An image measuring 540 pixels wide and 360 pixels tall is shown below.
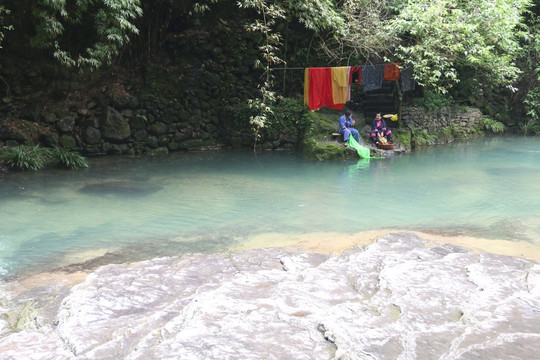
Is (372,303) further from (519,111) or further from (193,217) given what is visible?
(519,111)

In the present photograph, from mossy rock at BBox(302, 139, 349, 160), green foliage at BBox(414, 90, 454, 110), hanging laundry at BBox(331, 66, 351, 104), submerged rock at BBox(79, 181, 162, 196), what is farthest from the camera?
green foliage at BBox(414, 90, 454, 110)

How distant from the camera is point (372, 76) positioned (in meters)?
13.7

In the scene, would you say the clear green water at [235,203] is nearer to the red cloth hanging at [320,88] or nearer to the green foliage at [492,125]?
the red cloth hanging at [320,88]

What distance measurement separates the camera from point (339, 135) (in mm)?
12812

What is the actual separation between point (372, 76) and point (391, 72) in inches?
23.7

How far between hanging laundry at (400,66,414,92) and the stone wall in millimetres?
961

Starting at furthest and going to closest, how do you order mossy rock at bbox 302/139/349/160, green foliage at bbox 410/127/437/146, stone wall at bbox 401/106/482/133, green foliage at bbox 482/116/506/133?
green foliage at bbox 482/116/506/133 < stone wall at bbox 401/106/482/133 < green foliage at bbox 410/127/437/146 < mossy rock at bbox 302/139/349/160

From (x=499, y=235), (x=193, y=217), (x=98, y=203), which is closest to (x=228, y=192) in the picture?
(x=193, y=217)

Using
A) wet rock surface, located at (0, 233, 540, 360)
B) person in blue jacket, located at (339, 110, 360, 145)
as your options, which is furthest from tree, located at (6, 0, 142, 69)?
wet rock surface, located at (0, 233, 540, 360)

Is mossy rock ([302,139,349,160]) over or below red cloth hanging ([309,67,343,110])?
below

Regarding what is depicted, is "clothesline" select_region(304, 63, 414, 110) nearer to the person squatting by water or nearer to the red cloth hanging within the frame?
the red cloth hanging

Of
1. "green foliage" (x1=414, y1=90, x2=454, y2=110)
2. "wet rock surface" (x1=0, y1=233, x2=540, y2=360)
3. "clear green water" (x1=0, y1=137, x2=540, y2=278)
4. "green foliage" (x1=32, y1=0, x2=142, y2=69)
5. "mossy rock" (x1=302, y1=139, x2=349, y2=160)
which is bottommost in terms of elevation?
"clear green water" (x1=0, y1=137, x2=540, y2=278)

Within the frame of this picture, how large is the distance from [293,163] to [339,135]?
1.96 meters

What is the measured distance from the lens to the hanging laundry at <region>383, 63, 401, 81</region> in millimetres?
13665
